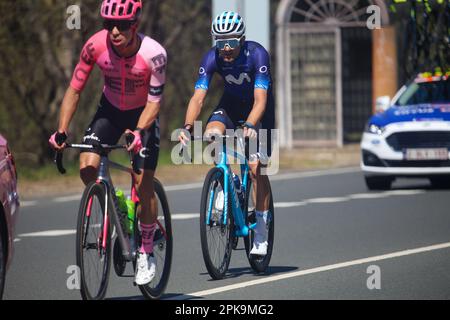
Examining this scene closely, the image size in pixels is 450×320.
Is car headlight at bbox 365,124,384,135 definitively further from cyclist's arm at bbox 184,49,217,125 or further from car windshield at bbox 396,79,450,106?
cyclist's arm at bbox 184,49,217,125

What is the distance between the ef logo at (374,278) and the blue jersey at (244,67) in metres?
1.62

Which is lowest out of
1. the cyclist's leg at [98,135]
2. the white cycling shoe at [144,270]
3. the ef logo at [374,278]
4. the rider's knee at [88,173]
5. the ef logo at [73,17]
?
the ef logo at [374,278]

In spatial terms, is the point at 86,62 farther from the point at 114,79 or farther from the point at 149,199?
the point at 149,199

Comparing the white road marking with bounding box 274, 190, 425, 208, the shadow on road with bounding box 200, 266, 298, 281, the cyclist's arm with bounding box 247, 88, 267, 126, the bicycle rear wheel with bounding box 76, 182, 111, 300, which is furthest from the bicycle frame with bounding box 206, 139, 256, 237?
the white road marking with bounding box 274, 190, 425, 208

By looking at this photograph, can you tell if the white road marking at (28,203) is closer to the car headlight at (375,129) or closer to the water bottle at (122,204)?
the car headlight at (375,129)

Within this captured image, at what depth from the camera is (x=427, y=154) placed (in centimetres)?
1819

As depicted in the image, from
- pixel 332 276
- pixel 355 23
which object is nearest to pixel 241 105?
pixel 332 276

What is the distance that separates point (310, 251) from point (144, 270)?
3336 mm

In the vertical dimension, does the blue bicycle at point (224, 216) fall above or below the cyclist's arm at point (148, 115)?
below

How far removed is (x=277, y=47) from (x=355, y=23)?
1.90m

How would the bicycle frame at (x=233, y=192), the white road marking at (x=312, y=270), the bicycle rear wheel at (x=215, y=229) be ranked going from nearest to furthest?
the white road marking at (x=312, y=270)
the bicycle rear wheel at (x=215, y=229)
the bicycle frame at (x=233, y=192)

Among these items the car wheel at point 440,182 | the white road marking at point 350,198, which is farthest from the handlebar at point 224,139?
the car wheel at point 440,182

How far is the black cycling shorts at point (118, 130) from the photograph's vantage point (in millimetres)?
8961

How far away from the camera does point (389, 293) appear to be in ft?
30.8
